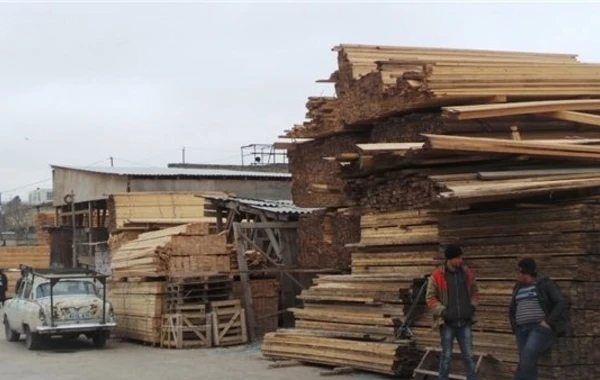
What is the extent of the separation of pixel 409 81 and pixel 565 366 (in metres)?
4.63

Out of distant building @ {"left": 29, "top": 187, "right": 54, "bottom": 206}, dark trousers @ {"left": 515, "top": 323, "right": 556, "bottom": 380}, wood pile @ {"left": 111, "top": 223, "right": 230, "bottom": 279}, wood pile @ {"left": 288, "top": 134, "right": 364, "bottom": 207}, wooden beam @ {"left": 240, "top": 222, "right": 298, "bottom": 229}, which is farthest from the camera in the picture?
distant building @ {"left": 29, "top": 187, "right": 54, "bottom": 206}

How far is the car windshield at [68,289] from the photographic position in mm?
21406

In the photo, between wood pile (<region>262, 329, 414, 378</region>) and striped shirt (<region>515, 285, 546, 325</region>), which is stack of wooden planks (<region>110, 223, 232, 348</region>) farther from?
striped shirt (<region>515, 285, 546, 325</region>)

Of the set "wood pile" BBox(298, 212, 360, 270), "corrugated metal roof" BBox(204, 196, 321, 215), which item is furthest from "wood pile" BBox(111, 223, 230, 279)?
"wood pile" BBox(298, 212, 360, 270)

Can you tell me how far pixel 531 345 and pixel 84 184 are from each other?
28992 mm

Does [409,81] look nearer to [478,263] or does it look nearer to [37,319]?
[478,263]

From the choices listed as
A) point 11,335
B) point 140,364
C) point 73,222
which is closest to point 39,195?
point 73,222

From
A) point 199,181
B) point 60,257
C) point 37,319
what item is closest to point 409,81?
point 37,319

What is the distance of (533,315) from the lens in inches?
412

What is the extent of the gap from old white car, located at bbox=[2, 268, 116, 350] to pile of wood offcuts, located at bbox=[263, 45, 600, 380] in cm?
617

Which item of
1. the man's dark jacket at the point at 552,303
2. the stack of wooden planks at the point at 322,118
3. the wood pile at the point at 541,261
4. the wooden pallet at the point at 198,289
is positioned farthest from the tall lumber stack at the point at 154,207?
the man's dark jacket at the point at 552,303

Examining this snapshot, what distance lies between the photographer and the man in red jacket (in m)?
11.2

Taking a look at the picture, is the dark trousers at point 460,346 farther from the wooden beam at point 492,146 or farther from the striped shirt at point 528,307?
the wooden beam at point 492,146

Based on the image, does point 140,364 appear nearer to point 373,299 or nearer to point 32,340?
point 32,340
